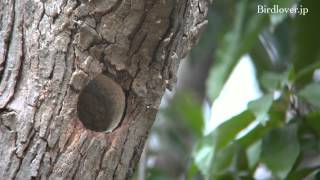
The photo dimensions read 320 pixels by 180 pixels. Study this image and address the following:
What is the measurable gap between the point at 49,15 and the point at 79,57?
A: 0.34 feet

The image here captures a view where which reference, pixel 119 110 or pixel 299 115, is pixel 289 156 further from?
pixel 119 110

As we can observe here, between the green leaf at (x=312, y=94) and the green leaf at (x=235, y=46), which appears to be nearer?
the green leaf at (x=312, y=94)

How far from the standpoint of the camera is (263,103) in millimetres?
1678

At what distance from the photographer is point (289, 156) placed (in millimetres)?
1715

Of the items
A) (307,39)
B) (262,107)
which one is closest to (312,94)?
(262,107)

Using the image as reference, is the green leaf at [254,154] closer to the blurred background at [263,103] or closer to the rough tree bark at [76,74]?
A: the blurred background at [263,103]

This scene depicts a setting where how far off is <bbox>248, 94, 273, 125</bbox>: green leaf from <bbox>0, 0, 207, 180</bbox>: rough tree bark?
0.42m

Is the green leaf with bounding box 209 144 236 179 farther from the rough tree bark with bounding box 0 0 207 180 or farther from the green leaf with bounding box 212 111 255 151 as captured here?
the rough tree bark with bounding box 0 0 207 180

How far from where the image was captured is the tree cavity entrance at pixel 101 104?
4.32ft

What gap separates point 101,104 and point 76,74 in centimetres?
13

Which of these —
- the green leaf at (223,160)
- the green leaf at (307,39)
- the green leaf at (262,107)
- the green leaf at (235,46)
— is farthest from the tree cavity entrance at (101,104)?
the green leaf at (307,39)

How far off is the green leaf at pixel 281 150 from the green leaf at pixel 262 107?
0.10 metres

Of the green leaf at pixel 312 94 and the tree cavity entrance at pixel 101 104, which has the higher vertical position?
the tree cavity entrance at pixel 101 104

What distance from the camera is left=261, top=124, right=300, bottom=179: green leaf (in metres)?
1.69
